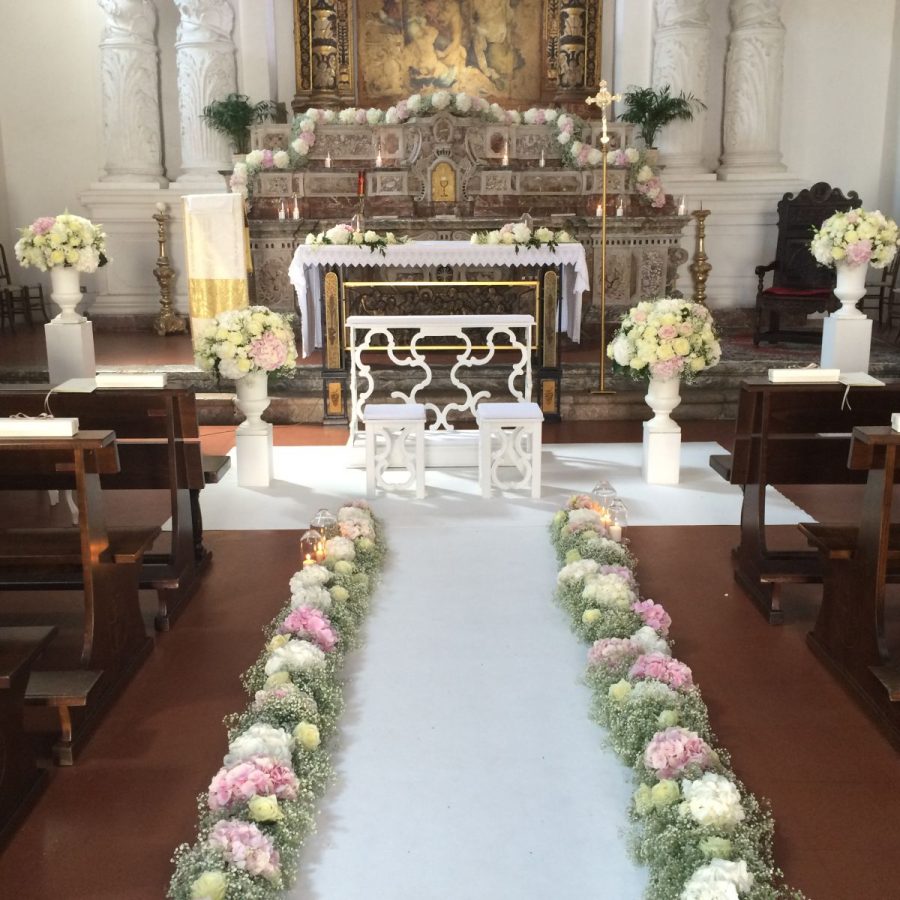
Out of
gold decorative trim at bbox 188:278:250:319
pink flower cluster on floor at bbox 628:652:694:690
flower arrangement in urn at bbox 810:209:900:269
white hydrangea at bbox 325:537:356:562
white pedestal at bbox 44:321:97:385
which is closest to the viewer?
pink flower cluster on floor at bbox 628:652:694:690

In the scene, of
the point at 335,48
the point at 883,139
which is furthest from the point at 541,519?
the point at 883,139

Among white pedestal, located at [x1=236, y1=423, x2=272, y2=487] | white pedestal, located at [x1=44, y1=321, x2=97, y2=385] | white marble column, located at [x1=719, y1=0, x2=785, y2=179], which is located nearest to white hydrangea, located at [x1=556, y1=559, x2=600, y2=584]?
white pedestal, located at [x1=236, y1=423, x2=272, y2=487]

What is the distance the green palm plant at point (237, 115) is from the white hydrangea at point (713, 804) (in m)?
10.1

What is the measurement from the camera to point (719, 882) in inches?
106

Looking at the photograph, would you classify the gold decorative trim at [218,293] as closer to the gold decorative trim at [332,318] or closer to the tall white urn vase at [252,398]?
the gold decorative trim at [332,318]

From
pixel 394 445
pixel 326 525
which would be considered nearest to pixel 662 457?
pixel 394 445

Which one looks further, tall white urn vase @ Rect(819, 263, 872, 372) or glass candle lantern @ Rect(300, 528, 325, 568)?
tall white urn vase @ Rect(819, 263, 872, 372)

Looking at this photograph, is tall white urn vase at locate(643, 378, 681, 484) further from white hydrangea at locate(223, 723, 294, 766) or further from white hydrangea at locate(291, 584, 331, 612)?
white hydrangea at locate(223, 723, 294, 766)

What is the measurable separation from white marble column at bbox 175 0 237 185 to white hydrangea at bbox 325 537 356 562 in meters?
7.90

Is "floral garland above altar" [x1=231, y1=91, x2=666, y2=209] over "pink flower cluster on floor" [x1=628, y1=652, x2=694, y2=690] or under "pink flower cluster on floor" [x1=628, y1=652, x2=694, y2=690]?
over

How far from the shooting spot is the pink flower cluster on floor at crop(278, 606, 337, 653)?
4273mm

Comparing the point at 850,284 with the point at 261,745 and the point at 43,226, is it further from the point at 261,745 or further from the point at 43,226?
the point at 261,745

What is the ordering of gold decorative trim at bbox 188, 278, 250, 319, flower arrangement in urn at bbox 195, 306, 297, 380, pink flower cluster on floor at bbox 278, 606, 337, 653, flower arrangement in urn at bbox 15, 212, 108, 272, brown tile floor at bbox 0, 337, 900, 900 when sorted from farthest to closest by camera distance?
gold decorative trim at bbox 188, 278, 250, 319 → flower arrangement in urn at bbox 15, 212, 108, 272 → flower arrangement in urn at bbox 195, 306, 297, 380 → pink flower cluster on floor at bbox 278, 606, 337, 653 → brown tile floor at bbox 0, 337, 900, 900

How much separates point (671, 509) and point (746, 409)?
125 cm
